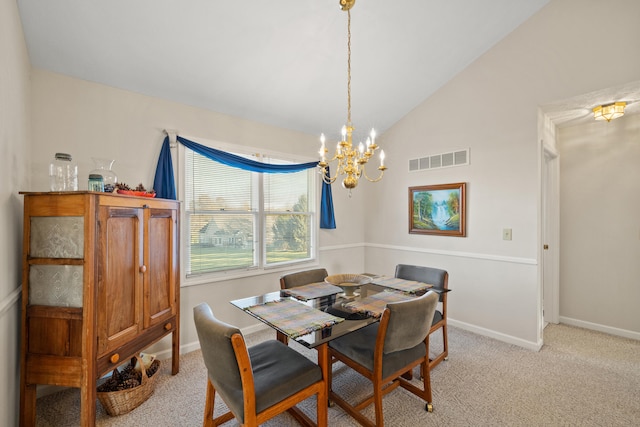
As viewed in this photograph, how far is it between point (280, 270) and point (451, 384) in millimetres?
2135

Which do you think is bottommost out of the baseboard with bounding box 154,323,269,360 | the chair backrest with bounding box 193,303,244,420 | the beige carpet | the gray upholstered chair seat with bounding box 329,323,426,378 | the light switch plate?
the beige carpet

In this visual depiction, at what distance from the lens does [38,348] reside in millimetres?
1683

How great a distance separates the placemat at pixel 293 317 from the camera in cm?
159

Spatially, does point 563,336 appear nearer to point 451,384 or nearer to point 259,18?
point 451,384

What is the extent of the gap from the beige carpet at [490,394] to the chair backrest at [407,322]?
24.7 inches

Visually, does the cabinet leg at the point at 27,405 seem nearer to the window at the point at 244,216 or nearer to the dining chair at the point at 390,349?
the window at the point at 244,216

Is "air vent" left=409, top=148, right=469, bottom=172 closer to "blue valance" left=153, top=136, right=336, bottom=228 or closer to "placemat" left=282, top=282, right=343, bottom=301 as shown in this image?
"blue valance" left=153, top=136, right=336, bottom=228

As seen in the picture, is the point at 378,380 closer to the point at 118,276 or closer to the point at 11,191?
the point at 118,276

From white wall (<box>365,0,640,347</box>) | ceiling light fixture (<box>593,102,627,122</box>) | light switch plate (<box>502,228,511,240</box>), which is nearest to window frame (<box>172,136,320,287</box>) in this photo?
white wall (<box>365,0,640,347</box>)

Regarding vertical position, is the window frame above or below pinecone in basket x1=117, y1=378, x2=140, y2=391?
above

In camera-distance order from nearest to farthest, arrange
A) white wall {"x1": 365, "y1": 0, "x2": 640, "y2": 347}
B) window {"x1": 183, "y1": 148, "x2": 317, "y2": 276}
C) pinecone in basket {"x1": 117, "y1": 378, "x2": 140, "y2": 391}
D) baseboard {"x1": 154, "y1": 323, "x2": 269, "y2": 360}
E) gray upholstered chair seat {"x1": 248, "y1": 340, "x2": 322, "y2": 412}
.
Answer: gray upholstered chair seat {"x1": 248, "y1": 340, "x2": 322, "y2": 412}
pinecone in basket {"x1": 117, "y1": 378, "x2": 140, "y2": 391}
white wall {"x1": 365, "y1": 0, "x2": 640, "y2": 347}
baseboard {"x1": 154, "y1": 323, "x2": 269, "y2": 360}
window {"x1": 183, "y1": 148, "x2": 317, "y2": 276}

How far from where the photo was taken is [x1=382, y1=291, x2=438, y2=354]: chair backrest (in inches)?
64.6

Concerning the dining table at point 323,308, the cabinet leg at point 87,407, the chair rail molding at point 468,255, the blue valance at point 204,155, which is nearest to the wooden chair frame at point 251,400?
the dining table at point 323,308

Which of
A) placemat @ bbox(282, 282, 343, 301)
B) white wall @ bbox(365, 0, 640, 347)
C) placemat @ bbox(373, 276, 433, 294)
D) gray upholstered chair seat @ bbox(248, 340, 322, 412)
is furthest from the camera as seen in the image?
white wall @ bbox(365, 0, 640, 347)
